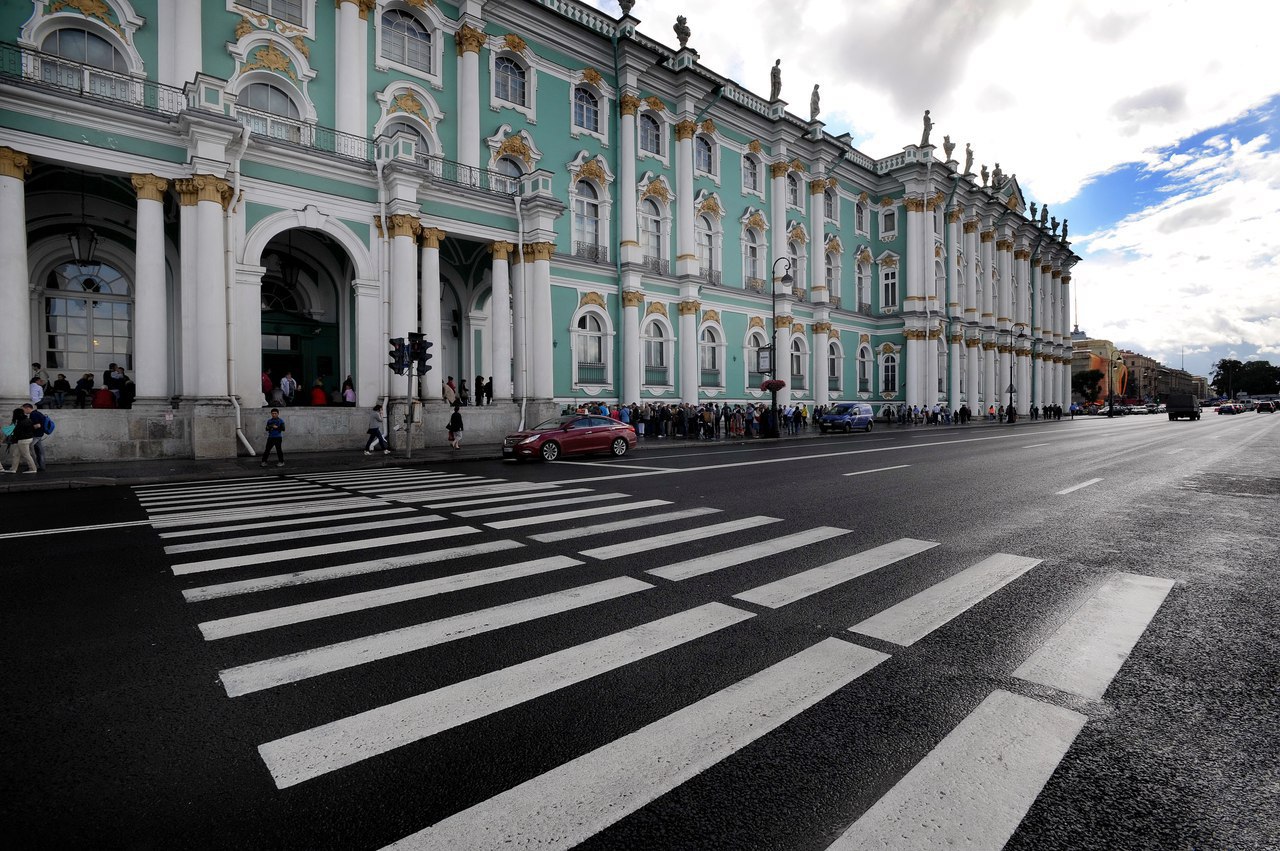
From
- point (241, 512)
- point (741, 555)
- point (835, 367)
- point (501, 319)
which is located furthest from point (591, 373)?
point (741, 555)

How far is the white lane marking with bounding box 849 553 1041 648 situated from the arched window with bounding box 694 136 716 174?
31929 mm

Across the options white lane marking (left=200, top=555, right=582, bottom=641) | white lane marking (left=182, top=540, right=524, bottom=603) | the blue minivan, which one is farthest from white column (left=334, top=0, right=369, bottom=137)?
the blue minivan

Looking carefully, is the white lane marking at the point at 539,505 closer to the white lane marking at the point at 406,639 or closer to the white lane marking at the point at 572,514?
the white lane marking at the point at 572,514

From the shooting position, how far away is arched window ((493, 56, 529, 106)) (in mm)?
25703

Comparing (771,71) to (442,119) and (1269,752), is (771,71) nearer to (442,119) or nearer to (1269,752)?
(442,119)

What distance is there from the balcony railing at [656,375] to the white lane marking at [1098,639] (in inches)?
1038

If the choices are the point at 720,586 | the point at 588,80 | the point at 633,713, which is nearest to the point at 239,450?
the point at 720,586

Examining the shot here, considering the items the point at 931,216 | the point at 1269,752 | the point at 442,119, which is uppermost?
the point at 931,216

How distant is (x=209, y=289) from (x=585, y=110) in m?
19.2

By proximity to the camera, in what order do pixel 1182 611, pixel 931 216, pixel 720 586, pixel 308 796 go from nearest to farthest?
pixel 308 796 < pixel 1182 611 < pixel 720 586 < pixel 931 216

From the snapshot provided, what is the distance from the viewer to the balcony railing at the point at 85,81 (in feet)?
49.5

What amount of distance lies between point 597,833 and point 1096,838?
1.86 m

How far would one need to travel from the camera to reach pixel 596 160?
94.9 feet

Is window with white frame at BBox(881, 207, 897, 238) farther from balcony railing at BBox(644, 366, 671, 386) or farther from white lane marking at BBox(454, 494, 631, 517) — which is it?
white lane marking at BBox(454, 494, 631, 517)
